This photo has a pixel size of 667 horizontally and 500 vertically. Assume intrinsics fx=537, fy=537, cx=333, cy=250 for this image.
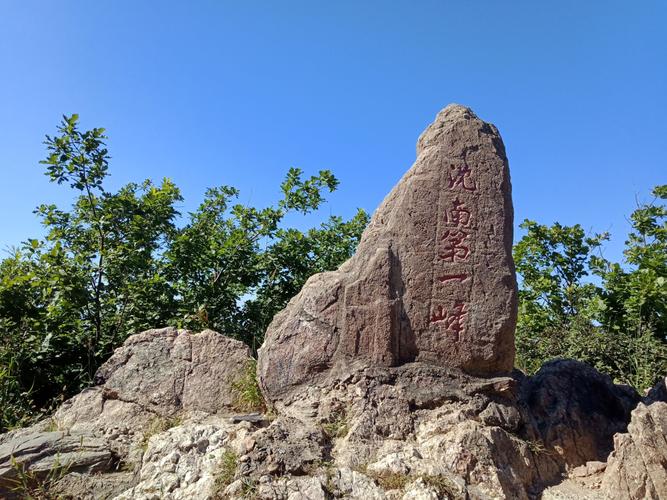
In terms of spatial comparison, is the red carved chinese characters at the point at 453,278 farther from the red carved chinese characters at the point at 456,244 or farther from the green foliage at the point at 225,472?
the green foliage at the point at 225,472

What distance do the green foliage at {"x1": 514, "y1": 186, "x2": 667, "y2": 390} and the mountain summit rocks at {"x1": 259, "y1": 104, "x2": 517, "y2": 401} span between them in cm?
458

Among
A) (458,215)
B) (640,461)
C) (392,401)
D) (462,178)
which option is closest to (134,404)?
(392,401)

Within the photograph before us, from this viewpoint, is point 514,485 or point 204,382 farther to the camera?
point 204,382

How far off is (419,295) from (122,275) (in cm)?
450

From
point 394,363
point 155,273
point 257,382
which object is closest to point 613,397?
point 394,363

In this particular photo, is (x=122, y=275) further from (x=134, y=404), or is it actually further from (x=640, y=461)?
(x=640, y=461)

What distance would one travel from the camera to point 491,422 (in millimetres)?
4723

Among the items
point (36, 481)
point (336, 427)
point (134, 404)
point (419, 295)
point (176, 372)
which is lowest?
point (36, 481)

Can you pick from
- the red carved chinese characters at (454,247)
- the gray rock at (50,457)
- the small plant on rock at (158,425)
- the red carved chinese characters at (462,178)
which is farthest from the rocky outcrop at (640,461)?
the gray rock at (50,457)

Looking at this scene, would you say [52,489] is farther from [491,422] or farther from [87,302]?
[491,422]

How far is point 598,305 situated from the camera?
31.2ft

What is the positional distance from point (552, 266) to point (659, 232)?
1951mm

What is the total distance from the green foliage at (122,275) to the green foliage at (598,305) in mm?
3913

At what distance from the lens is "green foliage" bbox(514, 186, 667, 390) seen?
8.62 m
